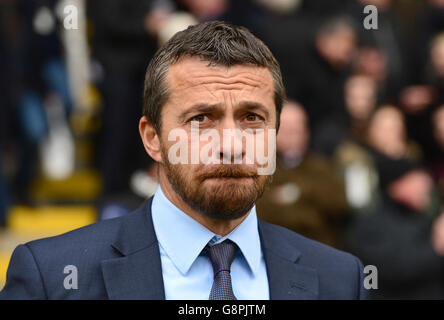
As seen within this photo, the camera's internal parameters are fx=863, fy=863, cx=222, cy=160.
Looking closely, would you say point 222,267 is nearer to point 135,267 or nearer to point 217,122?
point 135,267

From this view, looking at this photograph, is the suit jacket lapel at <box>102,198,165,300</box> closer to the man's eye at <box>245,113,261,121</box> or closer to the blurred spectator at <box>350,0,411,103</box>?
the man's eye at <box>245,113,261,121</box>

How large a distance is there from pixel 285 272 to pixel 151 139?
2.12ft

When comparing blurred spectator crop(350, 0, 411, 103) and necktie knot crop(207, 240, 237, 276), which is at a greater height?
blurred spectator crop(350, 0, 411, 103)

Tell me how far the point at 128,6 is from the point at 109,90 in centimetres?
69

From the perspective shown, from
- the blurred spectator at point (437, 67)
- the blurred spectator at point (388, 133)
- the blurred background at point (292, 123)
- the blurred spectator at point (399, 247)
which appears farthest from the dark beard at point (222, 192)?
the blurred spectator at point (437, 67)

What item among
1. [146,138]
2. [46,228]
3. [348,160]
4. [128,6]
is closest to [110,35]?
[128,6]

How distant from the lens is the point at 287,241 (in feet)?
10.1

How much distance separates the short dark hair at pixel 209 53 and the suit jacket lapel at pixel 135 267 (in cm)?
36

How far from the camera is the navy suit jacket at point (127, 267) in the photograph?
270 cm

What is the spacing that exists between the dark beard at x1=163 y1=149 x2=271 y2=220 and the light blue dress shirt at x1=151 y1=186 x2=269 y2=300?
9 cm

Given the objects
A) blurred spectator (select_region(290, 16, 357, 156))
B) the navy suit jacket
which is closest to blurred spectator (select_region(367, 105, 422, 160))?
blurred spectator (select_region(290, 16, 357, 156))

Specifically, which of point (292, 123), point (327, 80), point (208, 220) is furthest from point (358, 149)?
point (208, 220)

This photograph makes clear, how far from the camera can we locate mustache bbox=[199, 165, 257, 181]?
8.72 ft

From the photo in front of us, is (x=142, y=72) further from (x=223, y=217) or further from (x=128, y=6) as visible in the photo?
(x=223, y=217)
